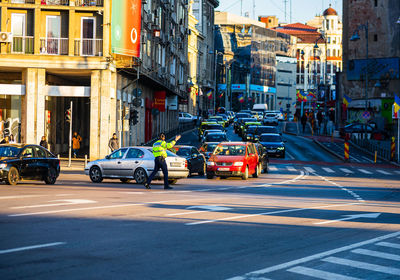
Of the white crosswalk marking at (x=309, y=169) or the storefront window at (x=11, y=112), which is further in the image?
the storefront window at (x=11, y=112)

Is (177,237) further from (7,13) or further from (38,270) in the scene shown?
(7,13)

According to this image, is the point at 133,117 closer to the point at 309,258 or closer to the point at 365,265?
the point at 309,258

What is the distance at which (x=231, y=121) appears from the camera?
11012 centimetres

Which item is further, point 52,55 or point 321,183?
point 52,55

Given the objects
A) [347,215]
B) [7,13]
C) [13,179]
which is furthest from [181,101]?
[347,215]

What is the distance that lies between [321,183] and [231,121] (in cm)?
8038

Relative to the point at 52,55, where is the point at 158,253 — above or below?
below

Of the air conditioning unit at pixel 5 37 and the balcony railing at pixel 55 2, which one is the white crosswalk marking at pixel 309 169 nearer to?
the balcony railing at pixel 55 2

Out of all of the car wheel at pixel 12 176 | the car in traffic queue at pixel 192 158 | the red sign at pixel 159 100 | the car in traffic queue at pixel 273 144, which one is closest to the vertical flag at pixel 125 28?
the car in traffic queue at pixel 273 144

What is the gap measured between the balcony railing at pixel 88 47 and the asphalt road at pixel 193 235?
2198cm

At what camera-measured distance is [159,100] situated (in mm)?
64500

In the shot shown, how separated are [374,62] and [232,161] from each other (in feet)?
181

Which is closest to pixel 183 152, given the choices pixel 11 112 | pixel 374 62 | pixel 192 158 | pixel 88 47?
pixel 192 158

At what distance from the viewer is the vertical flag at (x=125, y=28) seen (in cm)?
4344
